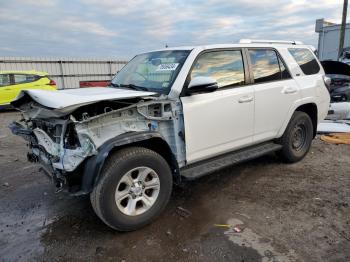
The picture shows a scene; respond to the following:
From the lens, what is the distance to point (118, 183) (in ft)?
10.4

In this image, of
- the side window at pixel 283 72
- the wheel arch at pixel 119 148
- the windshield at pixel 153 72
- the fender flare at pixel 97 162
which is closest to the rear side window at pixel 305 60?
the side window at pixel 283 72

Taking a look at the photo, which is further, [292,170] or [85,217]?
[292,170]

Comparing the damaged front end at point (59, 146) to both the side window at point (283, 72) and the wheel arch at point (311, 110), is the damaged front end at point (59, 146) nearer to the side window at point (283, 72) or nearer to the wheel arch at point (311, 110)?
the side window at point (283, 72)

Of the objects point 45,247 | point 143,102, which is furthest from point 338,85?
point 45,247

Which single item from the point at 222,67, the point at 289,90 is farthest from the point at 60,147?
the point at 289,90

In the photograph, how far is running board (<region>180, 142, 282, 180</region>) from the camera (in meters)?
3.82

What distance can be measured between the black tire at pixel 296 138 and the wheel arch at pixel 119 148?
90.6 inches

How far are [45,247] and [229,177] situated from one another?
2.72 meters

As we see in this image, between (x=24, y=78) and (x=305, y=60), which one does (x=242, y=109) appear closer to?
(x=305, y=60)

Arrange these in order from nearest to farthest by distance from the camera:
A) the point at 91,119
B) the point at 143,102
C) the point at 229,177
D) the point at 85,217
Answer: the point at 91,119
the point at 143,102
the point at 85,217
the point at 229,177

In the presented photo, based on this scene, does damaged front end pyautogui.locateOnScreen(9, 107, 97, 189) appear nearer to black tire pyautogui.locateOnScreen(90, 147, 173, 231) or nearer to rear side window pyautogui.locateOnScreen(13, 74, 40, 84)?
black tire pyautogui.locateOnScreen(90, 147, 173, 231)

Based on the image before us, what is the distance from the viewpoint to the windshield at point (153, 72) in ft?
12.7

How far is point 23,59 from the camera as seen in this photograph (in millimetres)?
16859

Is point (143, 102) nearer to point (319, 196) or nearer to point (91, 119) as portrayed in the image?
point (91, 119)
